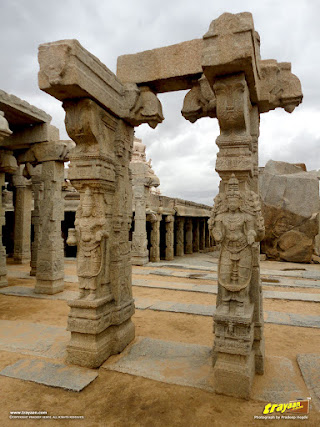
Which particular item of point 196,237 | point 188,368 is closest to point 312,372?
point 188,368

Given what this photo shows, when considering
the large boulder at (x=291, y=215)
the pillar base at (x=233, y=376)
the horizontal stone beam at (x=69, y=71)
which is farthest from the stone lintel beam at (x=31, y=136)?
the large boulder at (x=291, y=215)

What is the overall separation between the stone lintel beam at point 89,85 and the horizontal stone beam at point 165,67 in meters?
0.19

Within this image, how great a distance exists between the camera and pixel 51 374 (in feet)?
12.4

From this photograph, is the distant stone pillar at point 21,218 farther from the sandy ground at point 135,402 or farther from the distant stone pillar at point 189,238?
the distant stone pillar at point 189,238

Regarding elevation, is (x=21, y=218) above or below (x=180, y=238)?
above

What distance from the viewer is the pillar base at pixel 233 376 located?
331cm

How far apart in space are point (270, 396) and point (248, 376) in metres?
0.35

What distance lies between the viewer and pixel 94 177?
13.2 feet

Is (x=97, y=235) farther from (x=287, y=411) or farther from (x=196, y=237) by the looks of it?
(x=196, y=237)

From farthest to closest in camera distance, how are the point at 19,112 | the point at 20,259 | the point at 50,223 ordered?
the point at 20,259, the point at 50,223, the point at 19,112

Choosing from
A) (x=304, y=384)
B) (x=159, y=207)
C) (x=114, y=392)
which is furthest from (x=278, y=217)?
(x=114, y=392)

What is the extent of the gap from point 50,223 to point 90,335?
4765 mm

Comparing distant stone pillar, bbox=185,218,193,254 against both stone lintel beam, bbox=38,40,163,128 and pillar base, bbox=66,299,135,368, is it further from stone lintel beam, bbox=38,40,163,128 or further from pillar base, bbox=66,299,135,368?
pillar base, bbox=66,299,135,368

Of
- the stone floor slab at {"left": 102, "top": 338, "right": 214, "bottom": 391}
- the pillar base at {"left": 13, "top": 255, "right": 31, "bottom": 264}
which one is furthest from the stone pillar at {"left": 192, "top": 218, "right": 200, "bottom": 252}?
the stone floor slab at {"left": 102, "top": 338, "right": 214, "bottom": 391}
